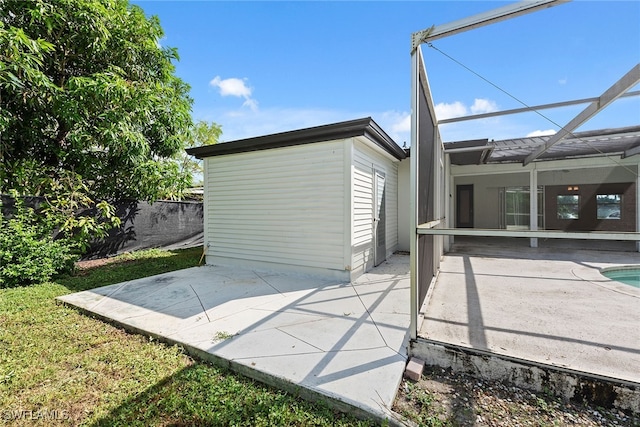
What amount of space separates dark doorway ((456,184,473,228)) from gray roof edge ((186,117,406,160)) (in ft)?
24.0

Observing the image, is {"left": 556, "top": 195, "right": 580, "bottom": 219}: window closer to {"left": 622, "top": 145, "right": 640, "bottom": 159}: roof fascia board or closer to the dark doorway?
the dark doorway

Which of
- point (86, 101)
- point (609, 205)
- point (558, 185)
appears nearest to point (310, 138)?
point (86, 101)

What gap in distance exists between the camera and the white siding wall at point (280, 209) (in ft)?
15.0

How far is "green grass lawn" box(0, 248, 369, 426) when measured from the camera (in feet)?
5.47

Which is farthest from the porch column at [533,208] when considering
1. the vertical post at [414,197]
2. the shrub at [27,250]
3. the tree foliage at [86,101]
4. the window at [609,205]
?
the shrub at [27,250]

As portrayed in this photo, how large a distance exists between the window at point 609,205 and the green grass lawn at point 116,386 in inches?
528

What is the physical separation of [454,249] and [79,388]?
781cm

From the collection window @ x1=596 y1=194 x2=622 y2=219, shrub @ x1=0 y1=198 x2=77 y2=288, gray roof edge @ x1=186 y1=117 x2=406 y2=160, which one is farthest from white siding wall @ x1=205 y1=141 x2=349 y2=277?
window @ x1=596 y1=194 x2=622 y2=219

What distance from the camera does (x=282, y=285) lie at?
430cm

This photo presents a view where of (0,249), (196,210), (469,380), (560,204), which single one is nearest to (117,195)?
(196,210)

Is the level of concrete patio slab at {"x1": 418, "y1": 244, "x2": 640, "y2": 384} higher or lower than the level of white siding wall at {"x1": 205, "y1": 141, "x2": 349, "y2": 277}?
lower

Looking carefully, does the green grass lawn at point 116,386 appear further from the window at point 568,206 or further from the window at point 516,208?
the window at point 568,206

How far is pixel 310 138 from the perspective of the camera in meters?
4.58

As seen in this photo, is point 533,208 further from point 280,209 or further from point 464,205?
point 280,209
